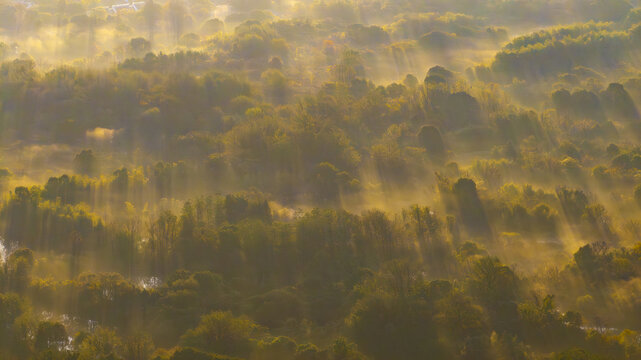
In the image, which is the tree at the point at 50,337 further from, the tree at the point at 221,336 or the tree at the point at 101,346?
the tree at the point at 221,336

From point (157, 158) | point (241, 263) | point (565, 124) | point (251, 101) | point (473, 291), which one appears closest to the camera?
point (473, 291)

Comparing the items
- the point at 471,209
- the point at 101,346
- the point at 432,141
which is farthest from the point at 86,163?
the point at 471,209

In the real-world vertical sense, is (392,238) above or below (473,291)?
above

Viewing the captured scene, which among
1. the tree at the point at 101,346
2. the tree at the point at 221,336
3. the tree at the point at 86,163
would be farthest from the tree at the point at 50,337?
the tree at the point at 86,163

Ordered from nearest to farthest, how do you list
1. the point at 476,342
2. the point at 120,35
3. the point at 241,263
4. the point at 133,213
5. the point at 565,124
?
the point at 476,342 < the point at 241,263 < the point at 133,213 < the point at 565,124 < the point at 120,35

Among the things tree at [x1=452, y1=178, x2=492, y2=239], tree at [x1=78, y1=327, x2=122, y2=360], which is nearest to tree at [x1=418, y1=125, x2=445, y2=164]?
tree at [x1=452, y1=178, x2=492, y2=239]

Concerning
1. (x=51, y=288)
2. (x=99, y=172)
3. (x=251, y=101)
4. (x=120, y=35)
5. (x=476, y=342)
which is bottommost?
(x=476, y=342)

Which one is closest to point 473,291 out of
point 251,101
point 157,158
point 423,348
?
point 423,348

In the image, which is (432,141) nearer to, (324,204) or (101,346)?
(324,204)

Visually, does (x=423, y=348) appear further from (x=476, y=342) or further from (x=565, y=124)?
(x=565, y=124)
